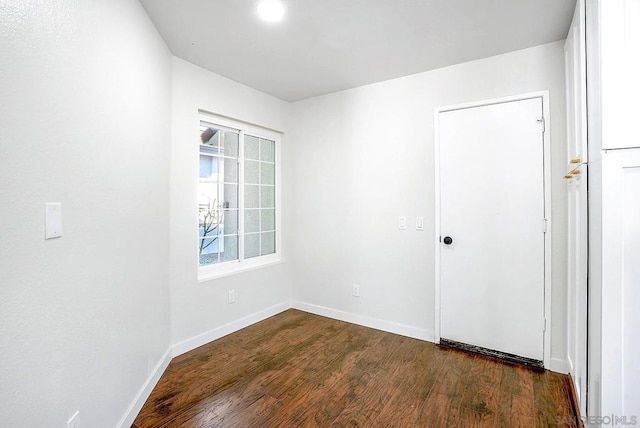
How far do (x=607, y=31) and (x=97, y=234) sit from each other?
2564mm

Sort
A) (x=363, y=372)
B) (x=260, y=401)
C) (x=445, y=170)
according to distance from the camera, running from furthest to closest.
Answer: (x=445, y=170), (x=363, y=372), (x=260, y=401)

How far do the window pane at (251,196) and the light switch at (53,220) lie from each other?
2212mm

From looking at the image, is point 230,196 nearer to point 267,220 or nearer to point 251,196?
point 251,196

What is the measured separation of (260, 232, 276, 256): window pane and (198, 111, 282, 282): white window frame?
0.04 m

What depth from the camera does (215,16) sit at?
207 centimetres

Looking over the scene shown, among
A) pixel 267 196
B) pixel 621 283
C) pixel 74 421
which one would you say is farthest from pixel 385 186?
Result: pixel 74 421

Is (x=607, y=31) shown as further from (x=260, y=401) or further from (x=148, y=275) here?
(x=148, y=275)

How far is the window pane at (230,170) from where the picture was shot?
324cm

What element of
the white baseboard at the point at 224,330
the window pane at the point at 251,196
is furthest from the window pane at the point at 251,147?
the white baseboard at the point at 224,330

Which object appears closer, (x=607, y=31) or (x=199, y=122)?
(x=607, y=31)

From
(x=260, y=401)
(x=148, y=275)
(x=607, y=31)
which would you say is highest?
(x=607, y=31)

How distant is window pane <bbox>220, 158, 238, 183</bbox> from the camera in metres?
3.24

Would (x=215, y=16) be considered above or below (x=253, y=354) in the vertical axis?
above

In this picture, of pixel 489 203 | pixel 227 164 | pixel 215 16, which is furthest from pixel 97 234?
pixel 489 203
